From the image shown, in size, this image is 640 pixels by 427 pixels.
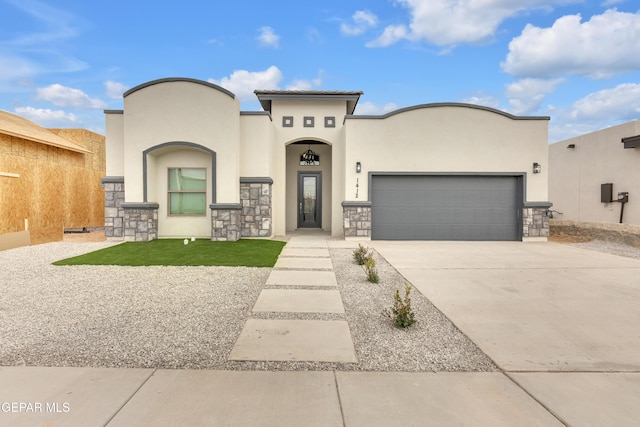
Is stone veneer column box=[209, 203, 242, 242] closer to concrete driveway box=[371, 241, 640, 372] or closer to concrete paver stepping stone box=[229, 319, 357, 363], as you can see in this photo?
concrete driveway box=[371, 241, 640, 372]

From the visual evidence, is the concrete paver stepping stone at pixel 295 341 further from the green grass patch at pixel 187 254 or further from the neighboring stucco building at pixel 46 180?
the neighboring stucco building at pixel 46 180

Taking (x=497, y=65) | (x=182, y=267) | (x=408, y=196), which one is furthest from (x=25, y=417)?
(x=497, y=65)

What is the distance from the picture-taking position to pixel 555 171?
1777cm

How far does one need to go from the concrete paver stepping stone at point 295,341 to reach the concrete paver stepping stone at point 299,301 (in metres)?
0.45

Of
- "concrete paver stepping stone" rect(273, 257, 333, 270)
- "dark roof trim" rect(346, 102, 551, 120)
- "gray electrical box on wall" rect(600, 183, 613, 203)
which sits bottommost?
"concrete paver stepping stone" rect(273, 257, 333, 270)

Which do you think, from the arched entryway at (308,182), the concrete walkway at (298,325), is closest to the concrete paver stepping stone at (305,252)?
the concrete walkway at (298,325)

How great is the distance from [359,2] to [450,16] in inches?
121

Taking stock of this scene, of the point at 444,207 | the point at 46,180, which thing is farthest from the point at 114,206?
the point at 444,207

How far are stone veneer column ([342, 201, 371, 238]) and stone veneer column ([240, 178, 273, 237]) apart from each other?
9.34 feet

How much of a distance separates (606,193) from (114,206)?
20329 mm

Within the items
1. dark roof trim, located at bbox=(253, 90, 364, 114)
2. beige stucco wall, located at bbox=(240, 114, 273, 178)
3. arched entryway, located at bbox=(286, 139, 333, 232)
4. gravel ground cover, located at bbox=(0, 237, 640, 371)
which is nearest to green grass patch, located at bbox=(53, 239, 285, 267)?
gravel ground cover, located at bbox=(0, 237, 640, 371)

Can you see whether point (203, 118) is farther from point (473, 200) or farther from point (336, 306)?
point (473, 200)

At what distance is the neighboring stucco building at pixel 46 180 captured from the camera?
11.7m

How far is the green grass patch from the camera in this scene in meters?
7.55
